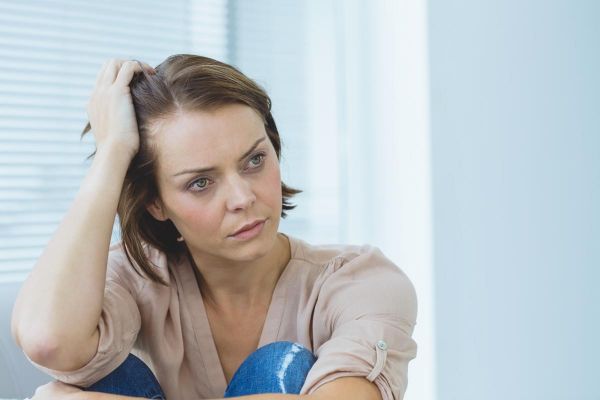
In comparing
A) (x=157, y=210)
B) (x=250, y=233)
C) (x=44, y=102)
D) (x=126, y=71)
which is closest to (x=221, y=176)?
(x=250, y=233)

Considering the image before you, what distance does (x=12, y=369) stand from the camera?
1.65 m

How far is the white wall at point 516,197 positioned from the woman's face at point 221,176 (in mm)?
1219

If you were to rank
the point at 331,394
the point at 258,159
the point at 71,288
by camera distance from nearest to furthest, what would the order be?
the point at 331,394
the point at 71,288
the point at 258,159

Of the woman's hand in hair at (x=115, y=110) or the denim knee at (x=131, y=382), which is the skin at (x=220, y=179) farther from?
the denim knee at (x=131, y=382)

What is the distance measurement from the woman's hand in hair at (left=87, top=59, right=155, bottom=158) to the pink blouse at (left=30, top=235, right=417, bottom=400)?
0.84ft

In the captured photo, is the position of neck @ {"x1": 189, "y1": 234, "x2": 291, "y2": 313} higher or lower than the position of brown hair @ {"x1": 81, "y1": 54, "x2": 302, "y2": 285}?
lower

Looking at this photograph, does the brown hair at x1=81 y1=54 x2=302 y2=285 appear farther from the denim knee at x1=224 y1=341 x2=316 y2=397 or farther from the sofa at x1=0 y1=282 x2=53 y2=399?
the sofa at x1=0 y1=282 x2=53 y2=399

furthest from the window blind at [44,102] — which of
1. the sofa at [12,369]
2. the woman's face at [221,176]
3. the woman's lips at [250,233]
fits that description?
the woman's lips at [250,233]

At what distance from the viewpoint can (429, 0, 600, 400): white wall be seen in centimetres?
204

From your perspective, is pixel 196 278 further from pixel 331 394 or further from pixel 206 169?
pixel 331 394

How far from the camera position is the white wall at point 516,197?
2.04 m

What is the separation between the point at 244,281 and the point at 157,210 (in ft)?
0.74

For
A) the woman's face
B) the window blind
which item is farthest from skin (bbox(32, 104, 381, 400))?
the window blind

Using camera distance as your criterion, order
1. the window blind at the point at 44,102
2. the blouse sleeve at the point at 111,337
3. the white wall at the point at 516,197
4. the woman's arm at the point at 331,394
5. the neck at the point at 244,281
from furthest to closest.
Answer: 1. the window blind at the point at 44,102
2. the white wall at the point at 516,197
3. the neck at the point at 244,281
4. the blouse sleeve at the point at 111,337
5. the woman's arm at the point at 331,394
